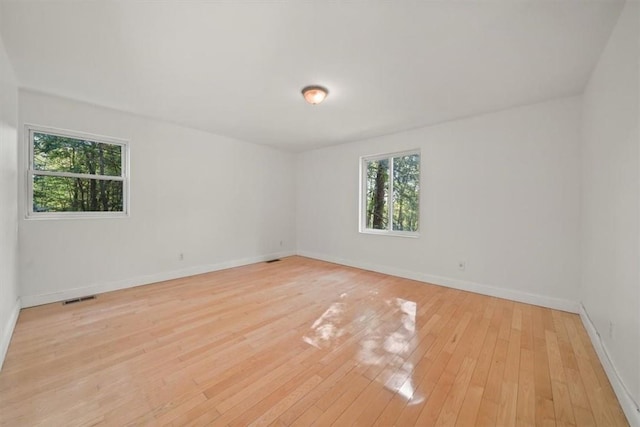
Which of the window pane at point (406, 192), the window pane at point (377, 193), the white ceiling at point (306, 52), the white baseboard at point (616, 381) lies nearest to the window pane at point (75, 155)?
the white ceiling at point (306, 52)

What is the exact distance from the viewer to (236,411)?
1440 millimetres

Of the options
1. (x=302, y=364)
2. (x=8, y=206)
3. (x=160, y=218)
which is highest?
(x=8, y=206)

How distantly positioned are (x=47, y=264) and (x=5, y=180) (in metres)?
1.32

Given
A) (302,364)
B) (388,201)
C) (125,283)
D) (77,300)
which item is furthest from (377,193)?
(77,300)

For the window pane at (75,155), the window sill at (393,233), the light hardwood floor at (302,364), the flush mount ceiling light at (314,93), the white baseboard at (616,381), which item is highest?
the flush mount ceiling light at (314,93)

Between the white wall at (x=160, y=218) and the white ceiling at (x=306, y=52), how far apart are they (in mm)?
548

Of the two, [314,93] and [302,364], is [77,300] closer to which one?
[302,364]

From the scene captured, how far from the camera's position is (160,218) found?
3912 mm

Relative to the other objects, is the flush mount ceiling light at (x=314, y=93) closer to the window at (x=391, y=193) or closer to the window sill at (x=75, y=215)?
the window at (x=391, y=193)

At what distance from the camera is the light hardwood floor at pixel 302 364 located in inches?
56.6

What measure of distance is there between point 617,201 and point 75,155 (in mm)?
5549

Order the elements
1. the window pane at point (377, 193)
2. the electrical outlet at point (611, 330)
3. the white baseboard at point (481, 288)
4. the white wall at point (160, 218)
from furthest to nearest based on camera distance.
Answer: the window pane at point (377, 193), the white wall at point (160, 218), the white baseboard at point (481, 288), the electrical outlet at point (611, 330)

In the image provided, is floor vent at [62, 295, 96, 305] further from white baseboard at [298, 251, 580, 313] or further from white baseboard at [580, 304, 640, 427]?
white baseboard at [580, 304, 640, 427]

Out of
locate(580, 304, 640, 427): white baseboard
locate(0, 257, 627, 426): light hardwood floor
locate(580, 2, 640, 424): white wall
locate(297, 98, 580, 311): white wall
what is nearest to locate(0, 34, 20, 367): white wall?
locate(0, 257, 627, 426): light hardwood floor
